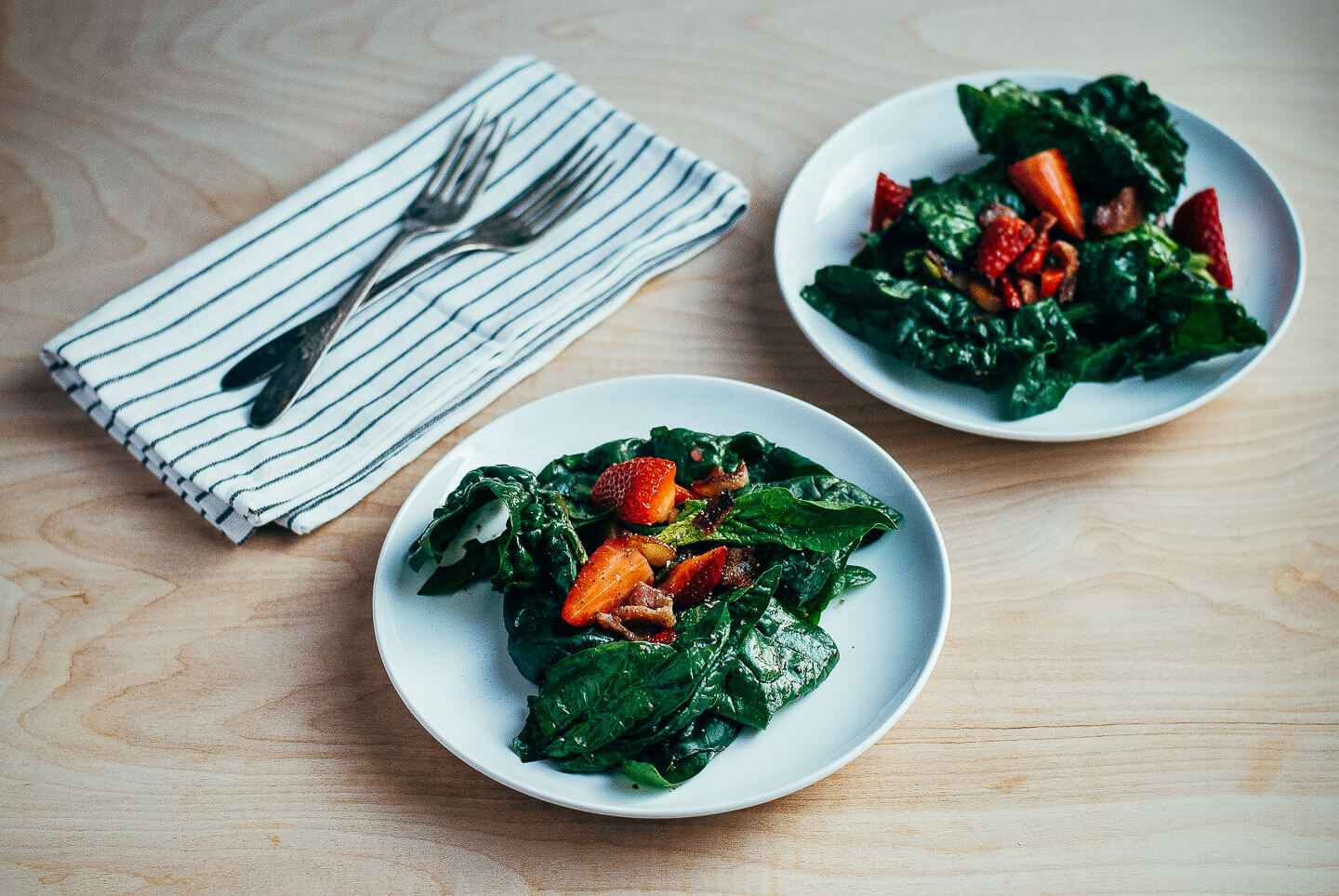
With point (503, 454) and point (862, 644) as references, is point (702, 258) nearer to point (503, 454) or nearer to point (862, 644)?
point (503, 454)

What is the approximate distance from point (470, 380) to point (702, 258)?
59 centimetres

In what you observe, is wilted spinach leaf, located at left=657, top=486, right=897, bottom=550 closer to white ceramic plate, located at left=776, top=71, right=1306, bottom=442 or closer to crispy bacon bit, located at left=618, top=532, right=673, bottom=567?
crispy bacon bit, located at left=618, top=532, right=673, bottom=567

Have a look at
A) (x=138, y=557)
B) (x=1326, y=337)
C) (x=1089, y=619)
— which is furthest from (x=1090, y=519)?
(x=138, y=557)

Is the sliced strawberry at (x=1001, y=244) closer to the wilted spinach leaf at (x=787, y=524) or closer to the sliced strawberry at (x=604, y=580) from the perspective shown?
the wilted spinach leaf at (x=787, y=524)

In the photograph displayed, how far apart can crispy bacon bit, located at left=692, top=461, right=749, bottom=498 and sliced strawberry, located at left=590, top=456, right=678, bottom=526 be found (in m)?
0.06

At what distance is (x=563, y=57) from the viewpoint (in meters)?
2.69

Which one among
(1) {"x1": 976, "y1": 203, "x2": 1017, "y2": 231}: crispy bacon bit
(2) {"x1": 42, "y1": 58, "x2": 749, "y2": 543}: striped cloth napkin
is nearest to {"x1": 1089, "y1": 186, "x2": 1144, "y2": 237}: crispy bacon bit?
(1) {"x1": 976, "y1": 203, "x2": 1017, "y2": 231}: crispy bacon bit

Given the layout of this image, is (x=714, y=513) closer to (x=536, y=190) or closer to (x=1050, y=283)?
(x=1050, y=283)

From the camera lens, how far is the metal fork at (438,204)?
6.33 feet

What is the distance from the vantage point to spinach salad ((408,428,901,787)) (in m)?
1.36

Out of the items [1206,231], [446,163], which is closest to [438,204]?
[446,163]

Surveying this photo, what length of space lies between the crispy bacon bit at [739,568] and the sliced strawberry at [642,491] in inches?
4.7

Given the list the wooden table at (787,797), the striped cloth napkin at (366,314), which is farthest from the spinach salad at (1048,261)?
the striped cloth napkin at (366,314)

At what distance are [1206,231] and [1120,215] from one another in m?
0.17
